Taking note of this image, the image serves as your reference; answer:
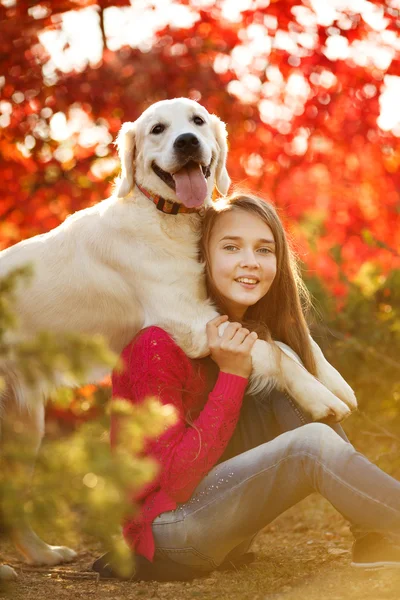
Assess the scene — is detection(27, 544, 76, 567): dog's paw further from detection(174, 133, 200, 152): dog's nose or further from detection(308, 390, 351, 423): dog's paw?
detection(174, 133, 200, 152): dog's nose

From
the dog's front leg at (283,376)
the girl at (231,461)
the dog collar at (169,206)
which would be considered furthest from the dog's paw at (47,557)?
the dog collar at (169,206)

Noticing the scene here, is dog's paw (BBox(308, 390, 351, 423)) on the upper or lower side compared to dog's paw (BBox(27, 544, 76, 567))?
upper

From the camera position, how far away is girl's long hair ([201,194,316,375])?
2.86 meters

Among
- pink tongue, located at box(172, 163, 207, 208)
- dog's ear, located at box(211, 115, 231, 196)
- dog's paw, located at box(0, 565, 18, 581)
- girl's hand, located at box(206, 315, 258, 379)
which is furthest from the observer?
dog's ear, located at box(211, 115, 231, 196)

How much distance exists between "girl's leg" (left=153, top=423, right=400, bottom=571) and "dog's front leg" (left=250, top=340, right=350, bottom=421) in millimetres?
380

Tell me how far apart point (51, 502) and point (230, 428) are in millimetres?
1112

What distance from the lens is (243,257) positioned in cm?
273

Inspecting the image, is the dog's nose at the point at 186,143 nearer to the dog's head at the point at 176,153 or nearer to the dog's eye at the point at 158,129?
the dog's head at the point at 176,153

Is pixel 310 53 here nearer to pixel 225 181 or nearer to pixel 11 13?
pixel 225 181

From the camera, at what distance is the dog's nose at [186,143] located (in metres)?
2.98

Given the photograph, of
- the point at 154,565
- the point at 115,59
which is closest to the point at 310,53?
the point at 115,59

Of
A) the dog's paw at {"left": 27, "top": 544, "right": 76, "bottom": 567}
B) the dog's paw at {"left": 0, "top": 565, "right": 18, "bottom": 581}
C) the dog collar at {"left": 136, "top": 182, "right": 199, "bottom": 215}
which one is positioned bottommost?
the dog's paw at {"left": 27, "top": 544, "right": 76, "bottom": 567}

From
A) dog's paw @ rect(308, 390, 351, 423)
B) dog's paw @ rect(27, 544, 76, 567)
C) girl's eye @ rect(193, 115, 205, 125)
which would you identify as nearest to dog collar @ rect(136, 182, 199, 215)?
girl's eye @ rect(193, 115, 205, 125)

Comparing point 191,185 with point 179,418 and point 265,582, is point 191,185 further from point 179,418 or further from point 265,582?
point 265,582
